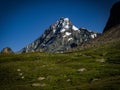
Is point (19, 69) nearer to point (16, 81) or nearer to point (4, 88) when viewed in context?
point (16, 81)

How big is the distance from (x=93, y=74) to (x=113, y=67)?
48.0ft

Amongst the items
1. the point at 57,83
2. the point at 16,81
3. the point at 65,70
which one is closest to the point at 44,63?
the point at 65,70

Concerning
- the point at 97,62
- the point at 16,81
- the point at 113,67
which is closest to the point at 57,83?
the point at 16,81

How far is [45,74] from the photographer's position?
131875 mm

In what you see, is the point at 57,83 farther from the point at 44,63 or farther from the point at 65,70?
the point at 44,63

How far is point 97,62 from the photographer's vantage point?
155000 millimetres

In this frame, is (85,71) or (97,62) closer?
(85,71)

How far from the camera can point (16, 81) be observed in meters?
126

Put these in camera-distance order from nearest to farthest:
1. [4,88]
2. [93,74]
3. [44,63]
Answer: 1. [4,88]
2. [93,74]
3. [44,63]

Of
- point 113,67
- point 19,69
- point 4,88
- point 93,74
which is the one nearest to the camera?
point 4,88

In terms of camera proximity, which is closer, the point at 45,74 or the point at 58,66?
the point at 45,74

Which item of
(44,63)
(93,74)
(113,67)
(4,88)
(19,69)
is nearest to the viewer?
(4,88)

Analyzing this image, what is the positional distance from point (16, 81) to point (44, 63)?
118 ft

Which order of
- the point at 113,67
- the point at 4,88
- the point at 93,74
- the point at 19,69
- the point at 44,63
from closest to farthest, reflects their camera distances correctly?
the point at 4,88, the point at 93,74, the point at 113,67, the point at 19,69, the point at 44,63
